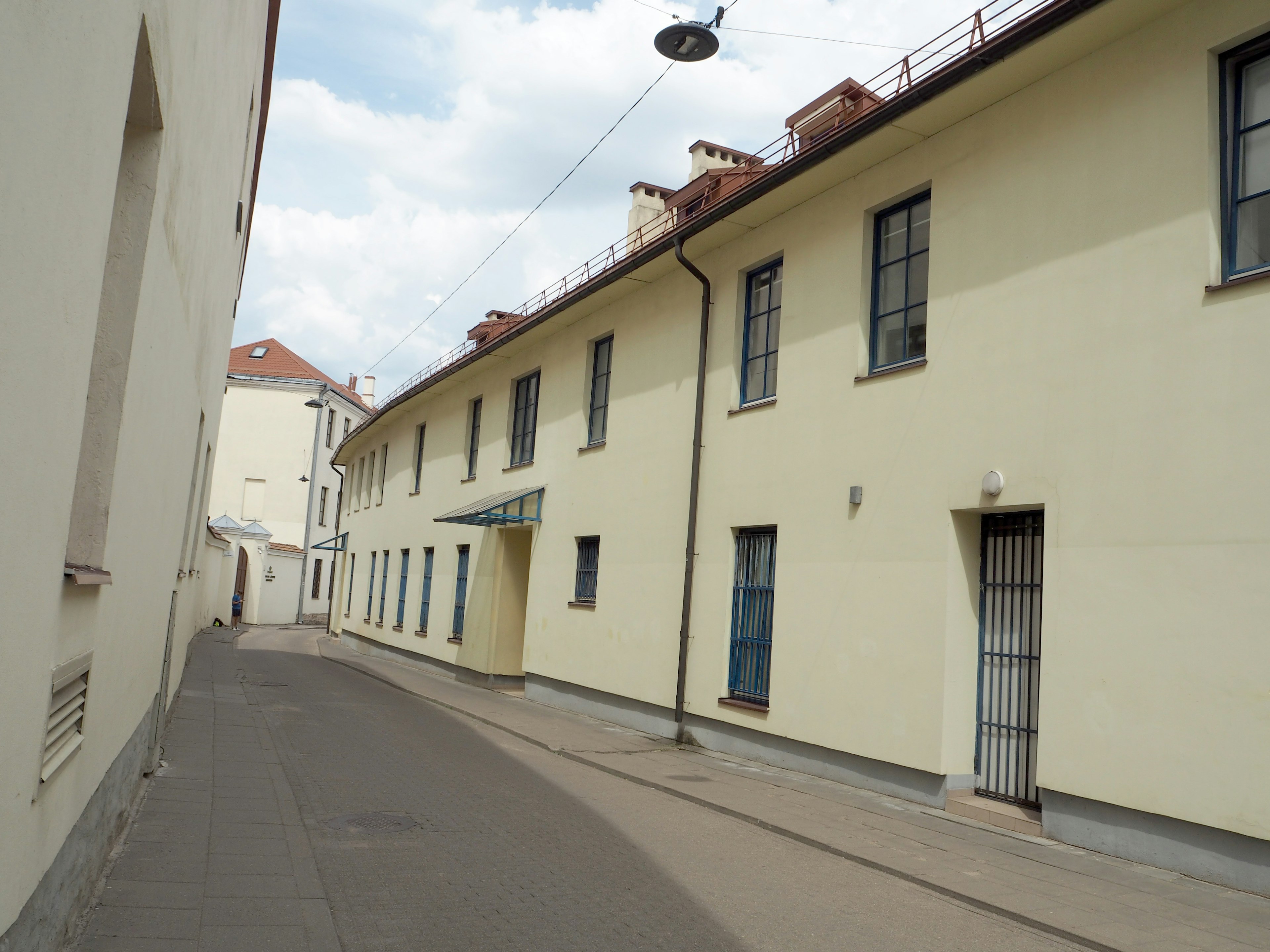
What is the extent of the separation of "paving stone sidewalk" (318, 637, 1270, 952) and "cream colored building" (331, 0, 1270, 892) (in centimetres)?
30

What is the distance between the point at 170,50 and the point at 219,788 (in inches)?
249

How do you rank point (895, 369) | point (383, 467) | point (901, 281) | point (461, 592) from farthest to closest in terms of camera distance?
1. point (383, 467)
2. point (461, 592)
3. point (901, 281)
4. point (895, 369)

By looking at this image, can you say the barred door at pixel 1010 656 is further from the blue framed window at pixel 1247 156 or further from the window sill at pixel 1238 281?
the blue framed window at pixel 1247 156

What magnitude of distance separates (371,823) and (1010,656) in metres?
5.46

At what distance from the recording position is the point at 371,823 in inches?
300

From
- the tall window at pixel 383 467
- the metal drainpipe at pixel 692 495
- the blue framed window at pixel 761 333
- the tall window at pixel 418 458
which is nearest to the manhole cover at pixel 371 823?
the metal drainpipe at pixel 692 495

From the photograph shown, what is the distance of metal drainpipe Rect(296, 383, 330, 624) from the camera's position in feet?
145

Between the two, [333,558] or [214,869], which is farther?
[333,558]

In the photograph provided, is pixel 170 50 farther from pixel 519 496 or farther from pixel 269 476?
pixel 269 476

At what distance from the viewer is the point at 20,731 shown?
3.06 m

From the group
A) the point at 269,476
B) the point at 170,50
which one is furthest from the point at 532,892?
the point at 269,476

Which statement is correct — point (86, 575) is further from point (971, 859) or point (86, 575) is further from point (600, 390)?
point (600, 390)

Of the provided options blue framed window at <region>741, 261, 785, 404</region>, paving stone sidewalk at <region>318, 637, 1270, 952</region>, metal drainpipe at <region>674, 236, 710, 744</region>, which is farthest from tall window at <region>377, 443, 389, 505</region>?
blue framed window at <region>741, 261, 785, 404</region>

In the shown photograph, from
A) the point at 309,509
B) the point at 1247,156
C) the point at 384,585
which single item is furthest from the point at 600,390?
the point at 309,509
